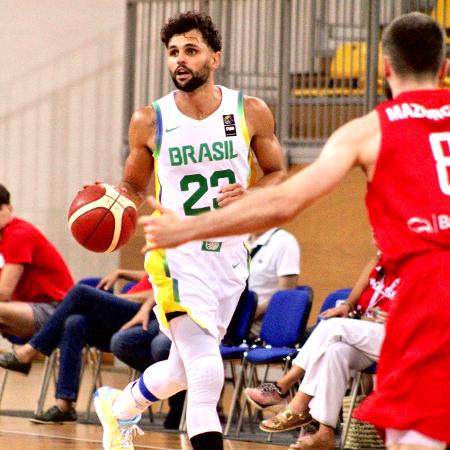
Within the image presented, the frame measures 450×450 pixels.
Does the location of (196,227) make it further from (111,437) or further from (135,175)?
(111,437)

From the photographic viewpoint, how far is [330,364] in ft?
20.5

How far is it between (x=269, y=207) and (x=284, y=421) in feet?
11.0

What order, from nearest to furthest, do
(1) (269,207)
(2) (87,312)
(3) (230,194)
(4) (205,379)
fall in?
1. (1) (269,207)
2. (3) (230,194)
3. (4) (205,379)
4. (2) (87,312)

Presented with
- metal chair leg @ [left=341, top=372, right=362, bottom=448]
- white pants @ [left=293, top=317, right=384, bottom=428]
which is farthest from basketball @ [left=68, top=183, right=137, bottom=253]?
metal chair leg @ [left=341, top=372, right=362, bottom=448]

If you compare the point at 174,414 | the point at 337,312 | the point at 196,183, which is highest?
the point at 196,183

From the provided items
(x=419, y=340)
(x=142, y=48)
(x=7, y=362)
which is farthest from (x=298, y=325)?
(x=142, y=48)

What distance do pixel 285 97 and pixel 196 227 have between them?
7.66 m

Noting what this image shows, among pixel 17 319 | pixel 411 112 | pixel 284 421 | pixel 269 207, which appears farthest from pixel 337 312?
pixel 269 207

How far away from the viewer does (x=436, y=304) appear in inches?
114

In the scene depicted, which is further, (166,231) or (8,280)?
(8,280)

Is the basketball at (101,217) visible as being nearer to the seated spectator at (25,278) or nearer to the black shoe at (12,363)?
the black shoe at (12,363)

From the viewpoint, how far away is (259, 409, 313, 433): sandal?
19.9ft

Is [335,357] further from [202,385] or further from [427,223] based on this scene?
[427,223]

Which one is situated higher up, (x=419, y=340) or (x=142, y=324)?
(x=419, y=340)
